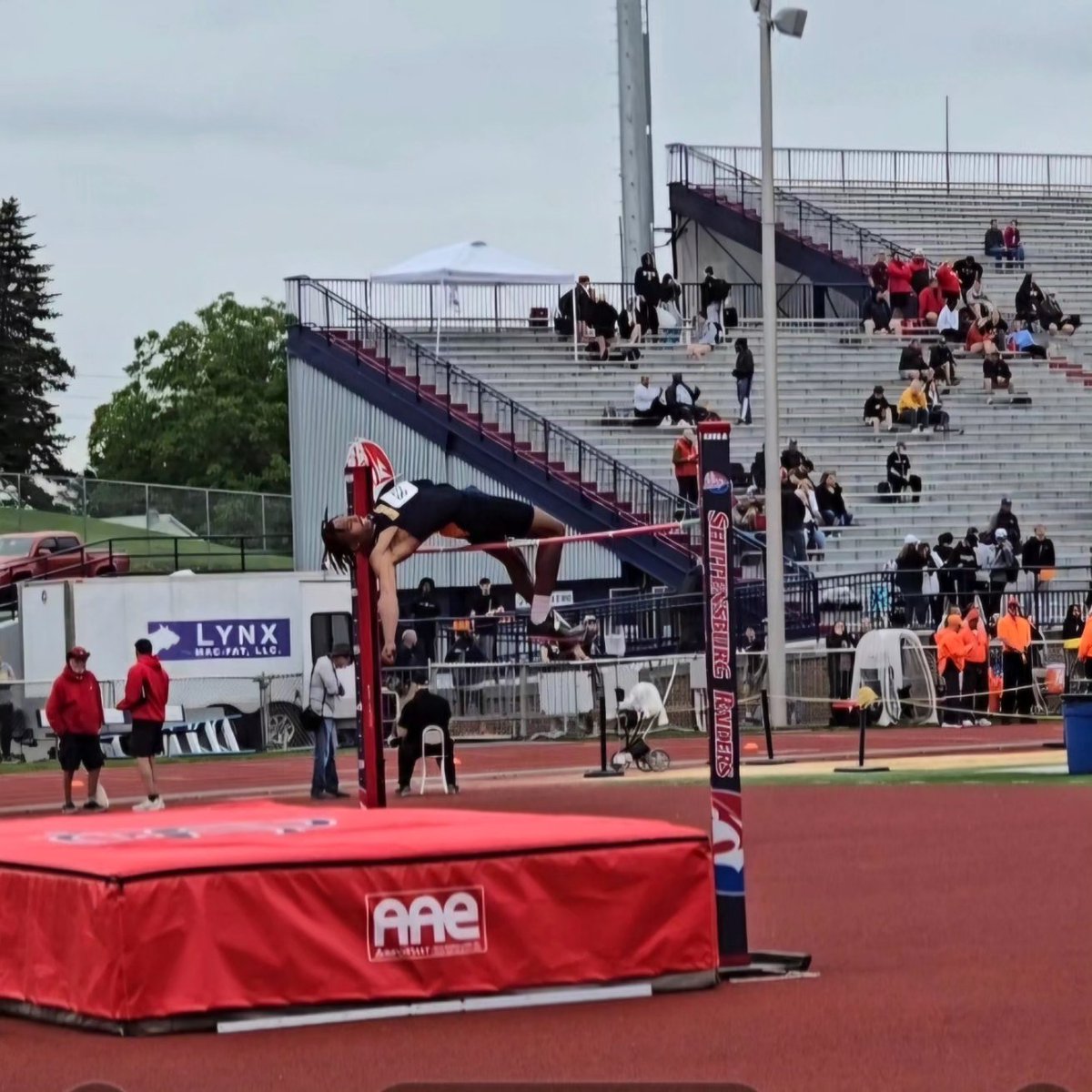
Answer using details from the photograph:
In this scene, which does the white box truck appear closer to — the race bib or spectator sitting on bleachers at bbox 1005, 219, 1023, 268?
the race bib

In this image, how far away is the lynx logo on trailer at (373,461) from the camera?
59.4 feet

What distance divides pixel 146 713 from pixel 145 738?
32cm

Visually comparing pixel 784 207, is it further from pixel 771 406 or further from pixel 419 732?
pixel 419 732

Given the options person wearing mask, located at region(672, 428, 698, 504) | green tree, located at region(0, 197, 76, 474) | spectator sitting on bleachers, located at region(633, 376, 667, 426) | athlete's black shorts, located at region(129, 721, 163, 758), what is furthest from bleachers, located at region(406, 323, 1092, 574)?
green tree, located at region(0, 197, 76, 474)

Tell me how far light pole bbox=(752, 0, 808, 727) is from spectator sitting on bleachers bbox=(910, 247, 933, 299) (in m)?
14.8

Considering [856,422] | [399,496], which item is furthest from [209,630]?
[399,496]

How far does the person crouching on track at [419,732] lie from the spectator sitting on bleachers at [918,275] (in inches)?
950

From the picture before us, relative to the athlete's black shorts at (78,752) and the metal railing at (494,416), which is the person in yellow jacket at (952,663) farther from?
the athlete's black shorts at (78,752)

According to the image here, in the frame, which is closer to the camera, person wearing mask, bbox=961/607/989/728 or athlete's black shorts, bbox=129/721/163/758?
athlete's black shorts, bbox=129/721/163/758

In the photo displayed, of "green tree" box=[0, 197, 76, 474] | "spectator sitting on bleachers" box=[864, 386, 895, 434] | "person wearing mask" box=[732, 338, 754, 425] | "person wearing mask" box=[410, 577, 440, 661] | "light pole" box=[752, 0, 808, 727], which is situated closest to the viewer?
"light pole" box=[752, 0, 808, 727]

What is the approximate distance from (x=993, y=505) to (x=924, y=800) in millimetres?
20998

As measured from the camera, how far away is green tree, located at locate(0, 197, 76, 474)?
89.3 m

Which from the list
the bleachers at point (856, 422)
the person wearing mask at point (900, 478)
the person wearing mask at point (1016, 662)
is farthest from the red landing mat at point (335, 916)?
the person wearing mask at point (900, 478)

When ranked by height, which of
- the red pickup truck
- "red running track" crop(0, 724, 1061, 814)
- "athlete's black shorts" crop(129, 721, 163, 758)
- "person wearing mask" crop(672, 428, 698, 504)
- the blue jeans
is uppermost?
"person wearing mask" crop(672, 428, 698, 504)
